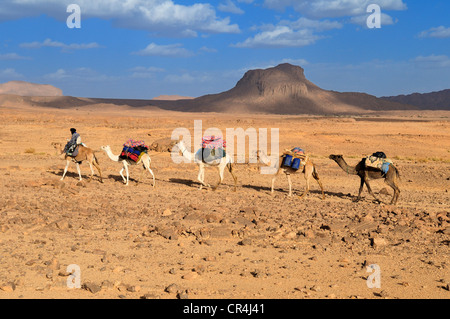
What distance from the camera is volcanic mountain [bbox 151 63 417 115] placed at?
141250 mm

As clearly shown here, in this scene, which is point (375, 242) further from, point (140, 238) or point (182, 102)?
point (182, 102)

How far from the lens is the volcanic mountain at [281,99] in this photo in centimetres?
14125

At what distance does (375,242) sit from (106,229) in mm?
5515

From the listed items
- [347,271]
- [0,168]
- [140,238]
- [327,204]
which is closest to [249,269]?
[347,271]

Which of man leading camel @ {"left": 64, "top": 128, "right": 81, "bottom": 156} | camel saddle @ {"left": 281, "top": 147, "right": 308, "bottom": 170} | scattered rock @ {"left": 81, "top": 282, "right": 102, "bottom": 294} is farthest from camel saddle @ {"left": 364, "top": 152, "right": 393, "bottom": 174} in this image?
man leading camel @ {"left": 64, "top": 128, "right": 81, "bottom": 156}

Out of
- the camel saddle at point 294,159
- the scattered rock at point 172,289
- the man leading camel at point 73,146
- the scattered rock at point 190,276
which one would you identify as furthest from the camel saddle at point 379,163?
the man leading camel at point 73,146

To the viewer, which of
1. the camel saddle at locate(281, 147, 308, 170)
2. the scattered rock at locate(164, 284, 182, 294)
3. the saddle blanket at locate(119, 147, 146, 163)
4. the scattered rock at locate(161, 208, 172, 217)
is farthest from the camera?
the saddle blanket at locate(119, 147, 146, 163)

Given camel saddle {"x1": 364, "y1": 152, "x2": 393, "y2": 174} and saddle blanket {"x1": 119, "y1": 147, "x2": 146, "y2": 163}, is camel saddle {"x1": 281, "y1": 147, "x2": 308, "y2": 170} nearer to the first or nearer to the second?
camel saddle {"x1": 364, "y1": 152, "x2": 393, "y2": 174}

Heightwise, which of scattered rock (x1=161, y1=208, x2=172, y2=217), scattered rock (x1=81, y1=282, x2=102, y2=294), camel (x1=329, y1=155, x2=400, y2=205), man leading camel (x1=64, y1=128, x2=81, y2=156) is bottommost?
→ scattered rock (x1=81, y1=282, x2=102, y2=294)

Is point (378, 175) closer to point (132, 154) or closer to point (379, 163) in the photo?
point (379, 163)

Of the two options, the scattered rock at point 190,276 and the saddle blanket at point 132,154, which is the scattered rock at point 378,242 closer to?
the scattered rock at point 190,276

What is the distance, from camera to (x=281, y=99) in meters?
147

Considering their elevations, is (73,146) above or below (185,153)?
above

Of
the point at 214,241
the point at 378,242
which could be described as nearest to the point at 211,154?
the point at 214,241
